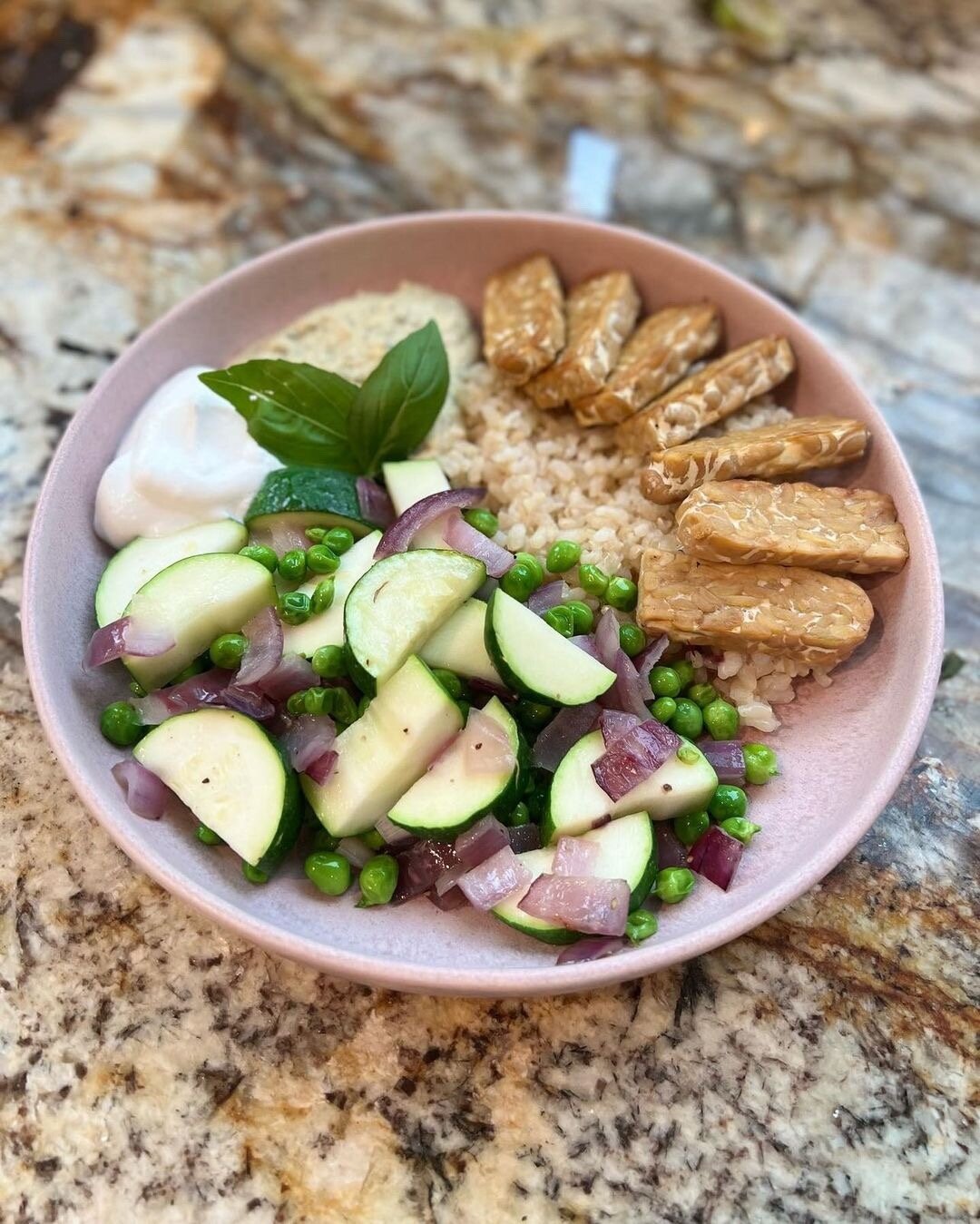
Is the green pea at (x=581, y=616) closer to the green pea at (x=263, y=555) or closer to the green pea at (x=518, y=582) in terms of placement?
the green pea at (x=518, y=582)

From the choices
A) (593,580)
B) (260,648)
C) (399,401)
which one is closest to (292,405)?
(399,401)

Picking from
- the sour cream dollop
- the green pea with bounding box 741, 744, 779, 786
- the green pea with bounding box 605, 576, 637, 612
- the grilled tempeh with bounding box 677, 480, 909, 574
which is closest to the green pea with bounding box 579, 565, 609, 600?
the green pea with bounding box 605, 576, 637, 612

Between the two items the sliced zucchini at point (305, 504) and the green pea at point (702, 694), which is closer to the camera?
the green pea at point (702, 694)

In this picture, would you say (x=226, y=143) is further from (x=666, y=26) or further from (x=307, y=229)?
(x=666, y=26)

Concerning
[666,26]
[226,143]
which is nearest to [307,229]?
[226,143]

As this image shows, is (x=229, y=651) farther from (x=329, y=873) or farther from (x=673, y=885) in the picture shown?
(x=673, y=885)

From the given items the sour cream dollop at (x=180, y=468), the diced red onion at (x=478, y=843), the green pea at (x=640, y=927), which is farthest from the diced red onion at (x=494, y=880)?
the sour cream dollop at (x=180, y=468)
